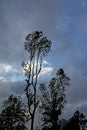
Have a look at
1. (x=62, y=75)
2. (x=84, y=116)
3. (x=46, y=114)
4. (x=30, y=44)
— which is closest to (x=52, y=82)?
(x=62, y=75)

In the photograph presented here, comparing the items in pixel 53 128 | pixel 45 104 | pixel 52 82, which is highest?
pixel 52 82

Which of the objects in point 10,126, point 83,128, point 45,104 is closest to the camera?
point 45,104

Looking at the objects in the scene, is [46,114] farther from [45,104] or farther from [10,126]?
[10,126]

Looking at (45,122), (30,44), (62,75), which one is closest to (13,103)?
(45,122)

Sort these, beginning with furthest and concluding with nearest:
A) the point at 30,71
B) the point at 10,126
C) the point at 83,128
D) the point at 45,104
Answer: the point at 83,128 < the point at 10,126 < the point at 45,104 < the point at 30,71

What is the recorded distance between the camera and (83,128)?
8494 cm

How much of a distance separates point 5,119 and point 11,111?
240 centimetres

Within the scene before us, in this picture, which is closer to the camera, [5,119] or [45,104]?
[45,104]

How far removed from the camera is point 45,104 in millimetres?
62219

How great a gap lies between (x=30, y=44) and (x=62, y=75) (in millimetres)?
11280

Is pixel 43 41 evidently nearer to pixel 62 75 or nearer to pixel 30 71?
pixel 30 71

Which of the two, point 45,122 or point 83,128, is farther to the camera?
point 83,128

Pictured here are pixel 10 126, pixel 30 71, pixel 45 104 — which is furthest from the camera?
pixel 10 126

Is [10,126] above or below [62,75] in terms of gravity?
below
